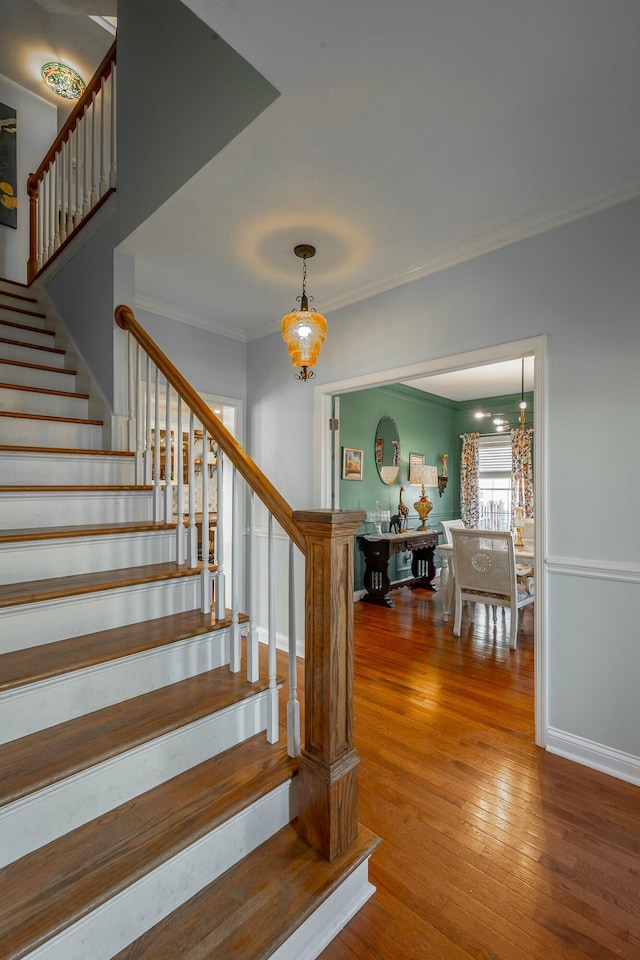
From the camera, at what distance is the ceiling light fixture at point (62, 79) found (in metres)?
4.38

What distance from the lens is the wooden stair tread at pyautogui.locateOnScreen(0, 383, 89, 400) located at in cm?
243

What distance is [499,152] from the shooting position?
188 centimetres

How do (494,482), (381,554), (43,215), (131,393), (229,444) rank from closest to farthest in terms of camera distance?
(229,444)
(131,393)
(43,215)
(381,554)
(494,482)

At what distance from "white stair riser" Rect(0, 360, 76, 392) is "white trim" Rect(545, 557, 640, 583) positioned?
310 cm

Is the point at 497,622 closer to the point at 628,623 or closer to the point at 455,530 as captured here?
the point at 455,530

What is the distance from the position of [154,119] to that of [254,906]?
3.30m

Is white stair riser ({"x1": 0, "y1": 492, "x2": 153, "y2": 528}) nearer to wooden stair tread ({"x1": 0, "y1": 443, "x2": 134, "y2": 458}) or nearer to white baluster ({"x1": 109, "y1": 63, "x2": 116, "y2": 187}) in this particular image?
wooden stair tread ({"x1": 0, "y1": 443, "x2": 134, "y2": 458})

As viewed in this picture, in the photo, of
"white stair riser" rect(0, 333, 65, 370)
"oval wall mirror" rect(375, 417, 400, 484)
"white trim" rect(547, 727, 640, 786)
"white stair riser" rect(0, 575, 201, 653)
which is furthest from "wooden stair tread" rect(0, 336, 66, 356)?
"oval wall mirror" rect(375, 417, 400, 484)

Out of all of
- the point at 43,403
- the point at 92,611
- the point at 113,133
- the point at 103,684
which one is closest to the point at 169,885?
the point at 103,684

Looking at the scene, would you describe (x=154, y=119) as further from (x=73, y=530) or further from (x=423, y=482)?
(x=423, y=482)

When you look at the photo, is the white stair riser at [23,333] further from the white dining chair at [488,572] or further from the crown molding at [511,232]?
the white dining chair at [488,572]

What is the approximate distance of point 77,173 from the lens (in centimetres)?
317

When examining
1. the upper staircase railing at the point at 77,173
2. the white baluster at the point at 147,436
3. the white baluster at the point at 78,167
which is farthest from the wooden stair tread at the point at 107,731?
the white baluster at the point at 78,167

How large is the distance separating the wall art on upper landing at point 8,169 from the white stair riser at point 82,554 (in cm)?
449
